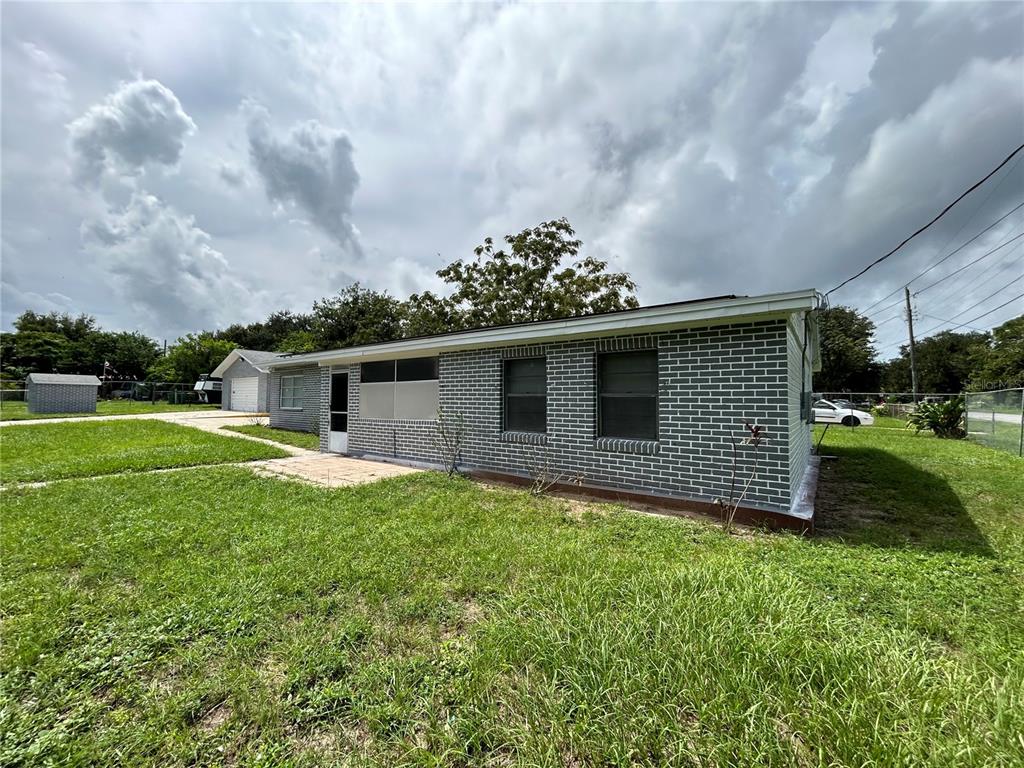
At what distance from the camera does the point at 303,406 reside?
16141 millimetres

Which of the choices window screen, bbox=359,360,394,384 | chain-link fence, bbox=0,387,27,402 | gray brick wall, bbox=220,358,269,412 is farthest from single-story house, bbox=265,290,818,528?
chain-link fence, bbox=0,387,27,402

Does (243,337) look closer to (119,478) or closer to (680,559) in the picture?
(119,478)

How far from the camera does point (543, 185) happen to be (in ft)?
42.8

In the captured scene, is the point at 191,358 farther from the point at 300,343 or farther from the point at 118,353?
the point at 118,353

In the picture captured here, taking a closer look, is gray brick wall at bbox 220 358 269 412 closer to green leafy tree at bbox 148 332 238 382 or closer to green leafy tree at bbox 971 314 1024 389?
green leafy tree at bbox 148 332 238 382

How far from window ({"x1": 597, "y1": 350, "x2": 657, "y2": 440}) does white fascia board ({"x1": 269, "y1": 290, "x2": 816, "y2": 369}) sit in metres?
0.43

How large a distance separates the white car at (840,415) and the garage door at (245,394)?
30958mm

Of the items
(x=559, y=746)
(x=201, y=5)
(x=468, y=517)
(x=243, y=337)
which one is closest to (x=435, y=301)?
(x=201, y=5)

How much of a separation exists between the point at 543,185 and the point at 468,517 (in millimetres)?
11413

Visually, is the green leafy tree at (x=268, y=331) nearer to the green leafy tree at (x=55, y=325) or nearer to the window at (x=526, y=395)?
the green leafy tree at (x=55, y=325)

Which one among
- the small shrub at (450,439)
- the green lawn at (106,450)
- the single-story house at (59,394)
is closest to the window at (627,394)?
the small shrub at (450,439)

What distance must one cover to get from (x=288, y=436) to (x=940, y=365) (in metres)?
63.3

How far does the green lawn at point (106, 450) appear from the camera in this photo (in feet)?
25.2

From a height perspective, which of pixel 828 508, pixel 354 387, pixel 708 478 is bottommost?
pixel 828 508
